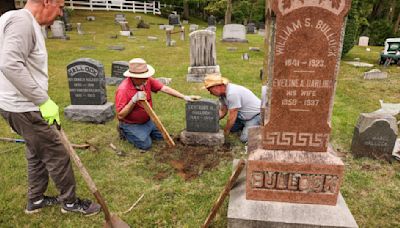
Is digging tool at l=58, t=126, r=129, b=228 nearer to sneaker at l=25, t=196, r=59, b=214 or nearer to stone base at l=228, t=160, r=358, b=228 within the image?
sneaker at l=25, t=196, r=59, b=214

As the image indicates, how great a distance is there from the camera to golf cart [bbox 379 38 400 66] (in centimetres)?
1296

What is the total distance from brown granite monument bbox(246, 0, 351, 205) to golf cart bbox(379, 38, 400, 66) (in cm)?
1191

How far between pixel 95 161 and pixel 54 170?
1.54m

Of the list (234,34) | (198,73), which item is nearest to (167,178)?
(198,73)

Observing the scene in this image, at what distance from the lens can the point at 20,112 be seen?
316 centimetres

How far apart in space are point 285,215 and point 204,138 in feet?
8.33

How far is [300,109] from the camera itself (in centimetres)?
311

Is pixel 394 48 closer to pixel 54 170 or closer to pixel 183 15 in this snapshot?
pixel 54 170

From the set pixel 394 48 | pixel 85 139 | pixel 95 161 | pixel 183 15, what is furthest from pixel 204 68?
pixel 183 15

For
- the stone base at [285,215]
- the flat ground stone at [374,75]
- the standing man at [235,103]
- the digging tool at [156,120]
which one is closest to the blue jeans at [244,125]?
the standing man at [235,103]

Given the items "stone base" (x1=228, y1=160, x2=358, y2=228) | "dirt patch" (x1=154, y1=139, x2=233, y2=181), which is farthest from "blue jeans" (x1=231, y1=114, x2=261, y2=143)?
"stone base" (x1=228, y1=160, x2=358, y2=228)

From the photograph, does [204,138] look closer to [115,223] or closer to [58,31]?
[115,223]

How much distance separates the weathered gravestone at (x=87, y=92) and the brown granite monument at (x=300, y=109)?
4146 mm

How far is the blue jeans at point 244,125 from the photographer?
563 centimetres
